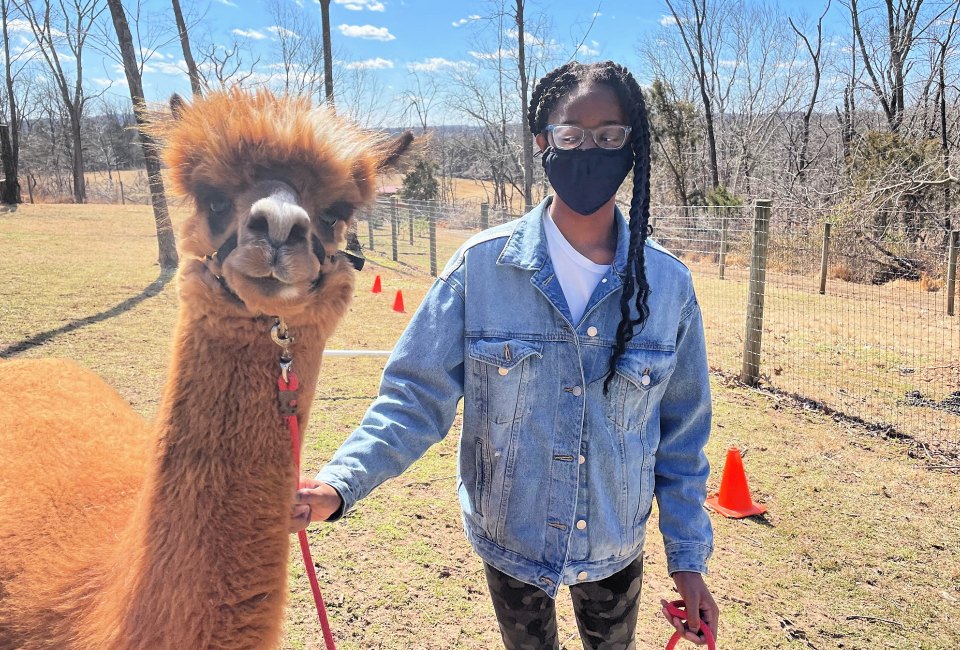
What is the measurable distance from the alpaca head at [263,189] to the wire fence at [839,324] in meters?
0.45

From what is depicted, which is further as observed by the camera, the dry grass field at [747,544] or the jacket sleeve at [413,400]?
the dry grass field at [747,544]

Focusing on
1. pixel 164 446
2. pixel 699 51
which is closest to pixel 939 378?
pixel 164 446

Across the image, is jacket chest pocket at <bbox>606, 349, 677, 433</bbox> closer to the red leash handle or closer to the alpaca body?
the red leash handle

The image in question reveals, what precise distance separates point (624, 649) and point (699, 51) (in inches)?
1289

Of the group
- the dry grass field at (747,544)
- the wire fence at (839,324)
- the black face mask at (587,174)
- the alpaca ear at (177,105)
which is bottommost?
the dry grass field at (747,544)

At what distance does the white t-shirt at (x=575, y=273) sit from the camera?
1.61m

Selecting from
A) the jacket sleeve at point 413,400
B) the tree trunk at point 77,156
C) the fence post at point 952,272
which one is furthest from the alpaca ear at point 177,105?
the tree trunk at point 77,156

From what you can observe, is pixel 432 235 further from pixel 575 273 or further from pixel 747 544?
pixel 575 273

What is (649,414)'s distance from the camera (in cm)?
165

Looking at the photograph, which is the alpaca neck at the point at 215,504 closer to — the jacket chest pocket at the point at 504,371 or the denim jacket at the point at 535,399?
the denim jacket at the point at 535,399

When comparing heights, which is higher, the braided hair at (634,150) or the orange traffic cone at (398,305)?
the braided hair at (634,150)

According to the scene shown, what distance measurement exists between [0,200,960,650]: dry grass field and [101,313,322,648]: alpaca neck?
153 centimetres

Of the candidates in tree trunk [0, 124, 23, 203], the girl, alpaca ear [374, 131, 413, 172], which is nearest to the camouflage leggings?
the girl

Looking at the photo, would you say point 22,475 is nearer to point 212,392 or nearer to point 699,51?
point 212,392
